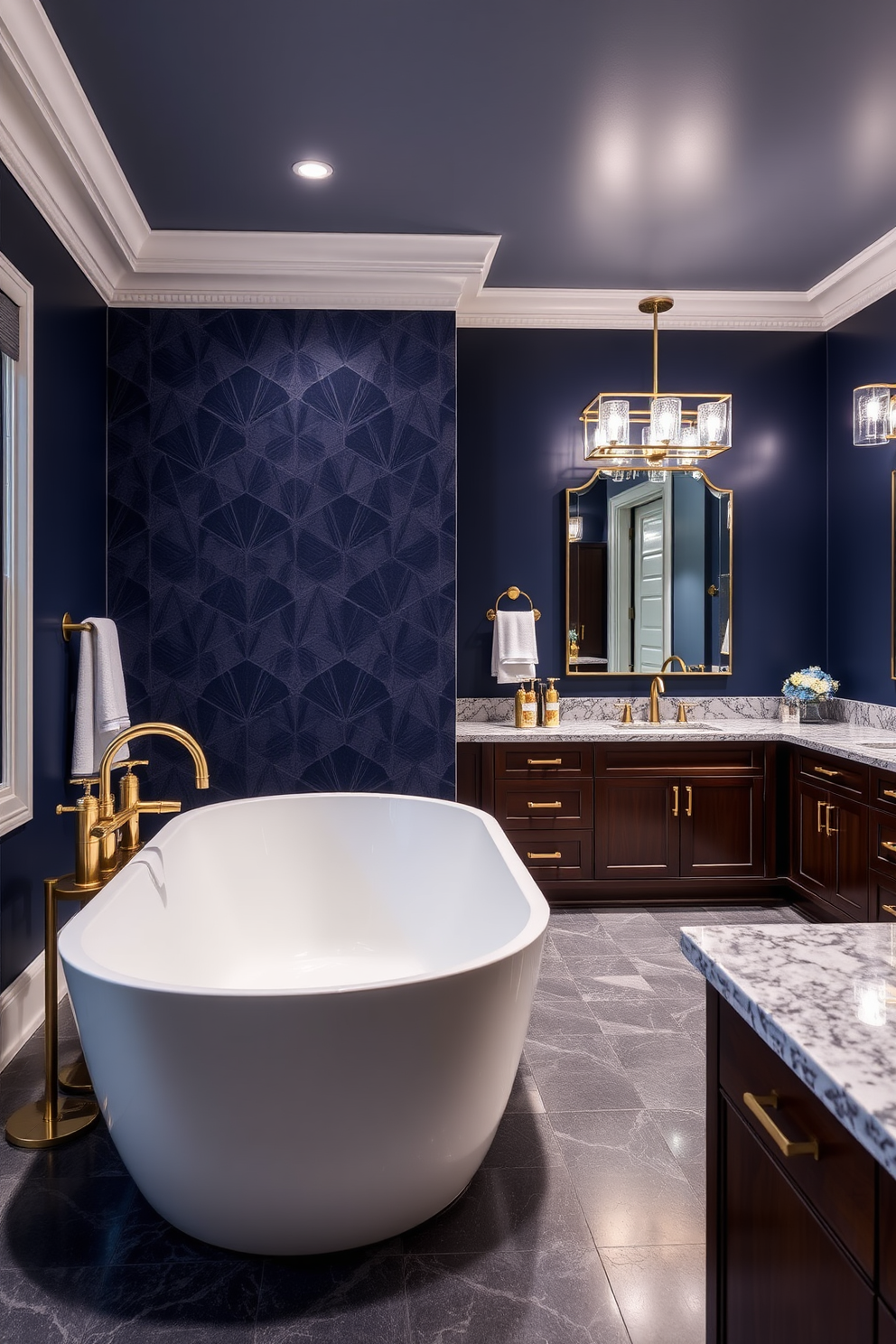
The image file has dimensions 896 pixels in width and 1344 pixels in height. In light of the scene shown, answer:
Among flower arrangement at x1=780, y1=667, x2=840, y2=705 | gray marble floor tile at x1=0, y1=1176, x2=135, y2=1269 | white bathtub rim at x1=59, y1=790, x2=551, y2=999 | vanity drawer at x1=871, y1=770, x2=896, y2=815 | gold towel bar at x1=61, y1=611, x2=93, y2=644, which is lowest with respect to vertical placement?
gray marble floor tile at x1=0, y1=1176, x2=135, y2=1269

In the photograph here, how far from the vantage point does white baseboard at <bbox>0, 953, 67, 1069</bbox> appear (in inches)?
100

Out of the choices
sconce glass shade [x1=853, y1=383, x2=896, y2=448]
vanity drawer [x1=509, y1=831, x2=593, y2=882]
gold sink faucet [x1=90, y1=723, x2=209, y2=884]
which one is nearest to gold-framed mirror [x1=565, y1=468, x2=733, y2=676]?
vanity drawer [x1=509, y1=831, x2=593, y2=882]

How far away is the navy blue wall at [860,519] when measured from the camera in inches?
155

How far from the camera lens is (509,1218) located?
183 cm

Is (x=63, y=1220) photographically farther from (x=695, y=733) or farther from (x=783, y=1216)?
(x=695, y=733)

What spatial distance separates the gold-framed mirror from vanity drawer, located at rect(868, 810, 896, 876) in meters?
1.32

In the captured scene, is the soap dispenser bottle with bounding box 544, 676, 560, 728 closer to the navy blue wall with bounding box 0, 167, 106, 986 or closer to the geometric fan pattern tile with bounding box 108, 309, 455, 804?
the geometric fan pattern tile with bounding box 108, 309, 455, 804

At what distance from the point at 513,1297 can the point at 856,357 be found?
3958 millimetres

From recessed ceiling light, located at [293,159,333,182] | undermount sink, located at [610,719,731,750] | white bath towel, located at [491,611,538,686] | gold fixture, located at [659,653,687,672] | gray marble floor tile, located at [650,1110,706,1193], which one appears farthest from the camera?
gold fixture, located at [659,653,687,672]

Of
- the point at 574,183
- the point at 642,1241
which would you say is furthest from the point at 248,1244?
the point at 574,183

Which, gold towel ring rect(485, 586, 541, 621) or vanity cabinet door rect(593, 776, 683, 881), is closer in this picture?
vanity cabinet door rect(593, 776, 683, 881)

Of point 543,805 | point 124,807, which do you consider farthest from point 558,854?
point 124,807

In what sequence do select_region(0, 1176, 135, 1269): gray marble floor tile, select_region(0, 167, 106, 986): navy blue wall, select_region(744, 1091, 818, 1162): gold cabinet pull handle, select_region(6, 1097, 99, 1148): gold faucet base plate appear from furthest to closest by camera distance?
select_region(0, 167, 106, 986): navy blue wall → select_region(6, 1097, 99, 1148): gold faucet base plate → select_region(0, 1176, 135, 1269): gray marble floor tile → select_region(744, 1091, 818, 1162): gold cabinet pull handle

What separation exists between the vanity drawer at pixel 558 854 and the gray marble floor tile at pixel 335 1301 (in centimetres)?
229
